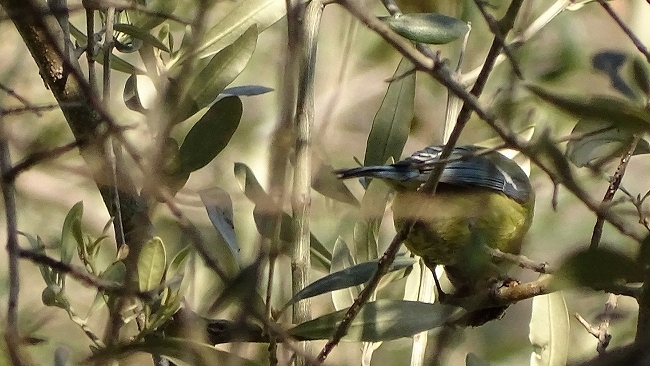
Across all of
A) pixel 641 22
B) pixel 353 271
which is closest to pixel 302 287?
pixel 353 271

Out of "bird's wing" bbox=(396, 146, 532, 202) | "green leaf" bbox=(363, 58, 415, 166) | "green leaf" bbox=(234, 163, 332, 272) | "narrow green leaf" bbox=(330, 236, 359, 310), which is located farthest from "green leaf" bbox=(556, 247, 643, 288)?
"bird's wing" bbox=(396, 146, 532, 202)

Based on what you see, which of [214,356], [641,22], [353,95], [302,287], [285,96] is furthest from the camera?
[353,95]

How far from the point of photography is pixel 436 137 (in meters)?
1.75

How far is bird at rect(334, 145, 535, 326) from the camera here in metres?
1.16

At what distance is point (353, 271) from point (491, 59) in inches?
16.2

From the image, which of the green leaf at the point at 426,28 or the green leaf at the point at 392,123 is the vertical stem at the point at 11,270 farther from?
the green leaf at the point at 392,123

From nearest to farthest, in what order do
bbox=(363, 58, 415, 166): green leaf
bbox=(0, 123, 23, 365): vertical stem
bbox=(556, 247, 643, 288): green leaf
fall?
bbox=(556, 247, 643, 288): green leaf < bbox=(0, 123, 23, 365): vertical stem < bbox=(363, 58, 415, 166): green leaf

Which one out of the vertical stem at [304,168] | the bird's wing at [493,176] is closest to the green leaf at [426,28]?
the vertical stem at [304,168]

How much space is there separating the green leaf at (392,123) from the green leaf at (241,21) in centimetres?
26

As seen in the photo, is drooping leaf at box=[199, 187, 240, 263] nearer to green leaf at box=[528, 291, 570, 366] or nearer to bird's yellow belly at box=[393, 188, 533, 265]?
bird's yellow belly at box=[393, 188, 533, 265]

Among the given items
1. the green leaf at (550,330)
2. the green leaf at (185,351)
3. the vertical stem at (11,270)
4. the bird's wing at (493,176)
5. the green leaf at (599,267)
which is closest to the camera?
the green leaf at (599,267)

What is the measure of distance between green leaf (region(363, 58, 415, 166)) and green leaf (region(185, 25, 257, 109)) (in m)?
0.35

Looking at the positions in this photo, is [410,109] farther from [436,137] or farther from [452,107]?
[436,137]

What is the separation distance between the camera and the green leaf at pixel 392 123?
1.19 metres
